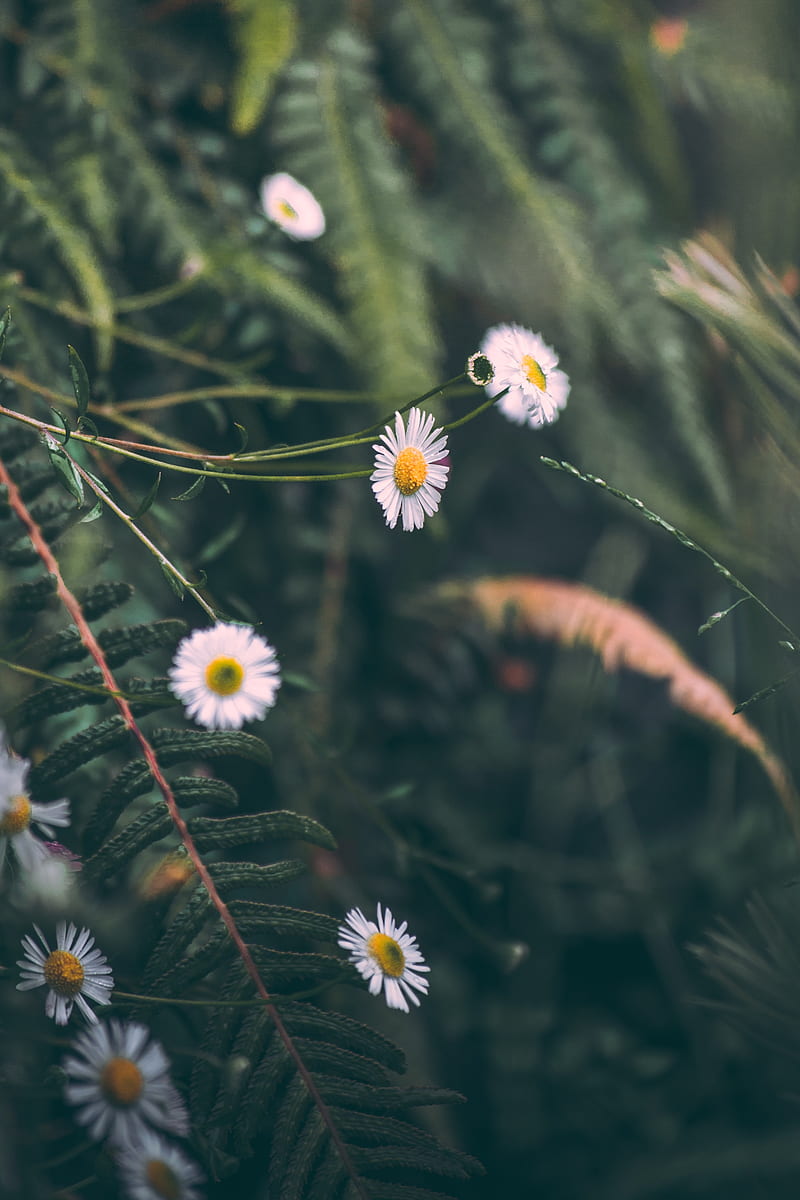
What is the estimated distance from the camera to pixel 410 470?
390 millimetres

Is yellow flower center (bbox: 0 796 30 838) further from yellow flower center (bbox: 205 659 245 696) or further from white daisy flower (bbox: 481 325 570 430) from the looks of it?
white daisy flower (bbox: 481 325 570 430)

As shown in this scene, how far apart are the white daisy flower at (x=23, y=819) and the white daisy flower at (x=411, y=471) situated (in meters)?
0.20

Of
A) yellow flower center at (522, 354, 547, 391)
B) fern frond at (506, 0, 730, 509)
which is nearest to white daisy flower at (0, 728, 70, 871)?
yellow flower center at (522, 354, 547, 391)

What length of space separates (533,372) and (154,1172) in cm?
43

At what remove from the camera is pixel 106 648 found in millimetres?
393

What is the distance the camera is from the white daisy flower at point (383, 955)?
0.36 metres

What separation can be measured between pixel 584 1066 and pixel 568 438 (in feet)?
2.19

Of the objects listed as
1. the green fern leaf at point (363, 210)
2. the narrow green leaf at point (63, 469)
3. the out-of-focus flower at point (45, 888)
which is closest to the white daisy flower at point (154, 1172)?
the out-of-focus flower at point (45, 888)

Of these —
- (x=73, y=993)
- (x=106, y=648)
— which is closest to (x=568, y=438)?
(x=106, y=648)

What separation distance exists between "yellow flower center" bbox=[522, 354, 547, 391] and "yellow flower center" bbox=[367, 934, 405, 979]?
30cm

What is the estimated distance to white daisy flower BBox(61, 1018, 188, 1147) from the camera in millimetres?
322

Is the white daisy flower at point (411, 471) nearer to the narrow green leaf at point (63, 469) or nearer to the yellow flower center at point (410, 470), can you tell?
the yellow flower center at point (410, 470)

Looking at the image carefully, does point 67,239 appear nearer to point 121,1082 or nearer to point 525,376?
point 525,376

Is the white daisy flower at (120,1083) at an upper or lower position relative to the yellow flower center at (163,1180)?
upper
